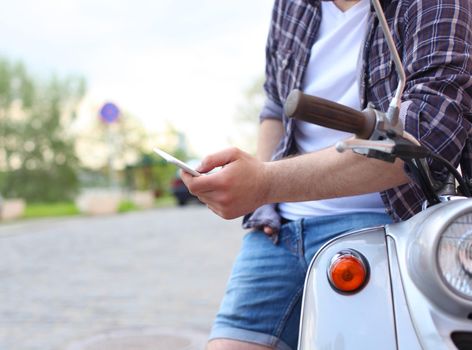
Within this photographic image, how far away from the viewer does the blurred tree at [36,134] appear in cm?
2725

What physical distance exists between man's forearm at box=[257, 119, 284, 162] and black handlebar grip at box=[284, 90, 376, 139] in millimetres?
946

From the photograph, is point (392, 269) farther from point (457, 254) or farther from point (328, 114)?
point (328, 114)

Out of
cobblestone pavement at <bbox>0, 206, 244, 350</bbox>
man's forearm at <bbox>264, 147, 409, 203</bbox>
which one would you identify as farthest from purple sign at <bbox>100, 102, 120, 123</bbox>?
man's forearm at <bbox>264, 147, 409, 203</bbox>

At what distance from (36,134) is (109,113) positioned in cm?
1267

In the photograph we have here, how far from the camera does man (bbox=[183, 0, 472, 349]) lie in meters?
1.28

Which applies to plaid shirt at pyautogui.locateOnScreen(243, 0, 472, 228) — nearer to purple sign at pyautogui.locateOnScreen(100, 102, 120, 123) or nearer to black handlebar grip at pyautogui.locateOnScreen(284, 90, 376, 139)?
black handlebar grip at pyautogui.locateOnScreen(284, 90, 376, 139)

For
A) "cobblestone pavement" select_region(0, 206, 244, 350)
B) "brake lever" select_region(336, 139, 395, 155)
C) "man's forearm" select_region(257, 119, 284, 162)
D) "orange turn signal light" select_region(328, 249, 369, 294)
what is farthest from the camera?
"cobblestone pavement" select_region(0, 206, 244, 350)

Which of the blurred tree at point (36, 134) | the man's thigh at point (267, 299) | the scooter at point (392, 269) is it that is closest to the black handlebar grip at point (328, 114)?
the scooter at point (392, 269)

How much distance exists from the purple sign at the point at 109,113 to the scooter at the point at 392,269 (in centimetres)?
1609

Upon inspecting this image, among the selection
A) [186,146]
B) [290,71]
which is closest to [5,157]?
[186,146]

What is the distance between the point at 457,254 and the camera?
101 cm

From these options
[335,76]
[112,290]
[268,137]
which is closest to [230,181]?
[335,76]

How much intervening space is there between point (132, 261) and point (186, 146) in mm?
36610

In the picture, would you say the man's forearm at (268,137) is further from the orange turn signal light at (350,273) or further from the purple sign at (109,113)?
the purple sign at (109,113)
